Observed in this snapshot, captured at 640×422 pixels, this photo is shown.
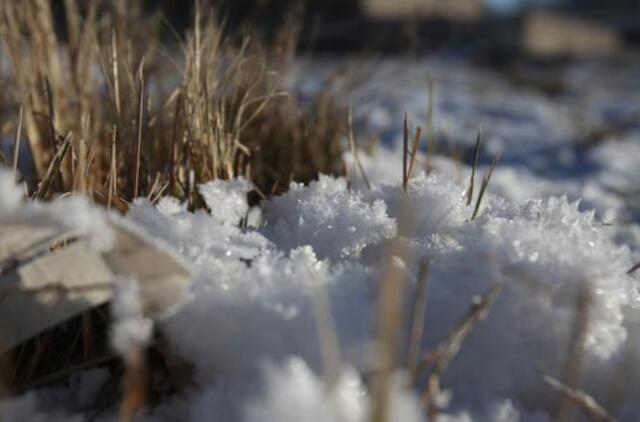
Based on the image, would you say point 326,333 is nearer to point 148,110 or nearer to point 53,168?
point 53,168

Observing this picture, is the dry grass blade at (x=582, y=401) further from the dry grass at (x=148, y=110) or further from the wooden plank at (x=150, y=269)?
the dry grass at (x=148, y=110)

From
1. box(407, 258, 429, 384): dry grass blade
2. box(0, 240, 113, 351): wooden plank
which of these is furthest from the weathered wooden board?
box(407, 258, 429, 384): dry grass blade

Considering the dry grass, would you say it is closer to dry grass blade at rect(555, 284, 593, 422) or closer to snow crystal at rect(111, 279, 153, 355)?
snow crystal at rect(111, 279, 153, 355)

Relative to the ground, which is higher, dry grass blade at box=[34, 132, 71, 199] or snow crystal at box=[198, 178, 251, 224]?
dry grass blade at box=[34, 132, 71, 199]

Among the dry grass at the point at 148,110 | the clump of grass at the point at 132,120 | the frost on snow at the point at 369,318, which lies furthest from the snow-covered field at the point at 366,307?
the dry grass at the point at 148,110

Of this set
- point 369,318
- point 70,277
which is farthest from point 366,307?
point 70,277

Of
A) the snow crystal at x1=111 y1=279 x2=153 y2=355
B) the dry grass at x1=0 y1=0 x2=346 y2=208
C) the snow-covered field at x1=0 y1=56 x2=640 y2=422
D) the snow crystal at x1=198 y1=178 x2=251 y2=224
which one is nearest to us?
the snow crystal at x1=111 y1=279 x2=153 y2=355
